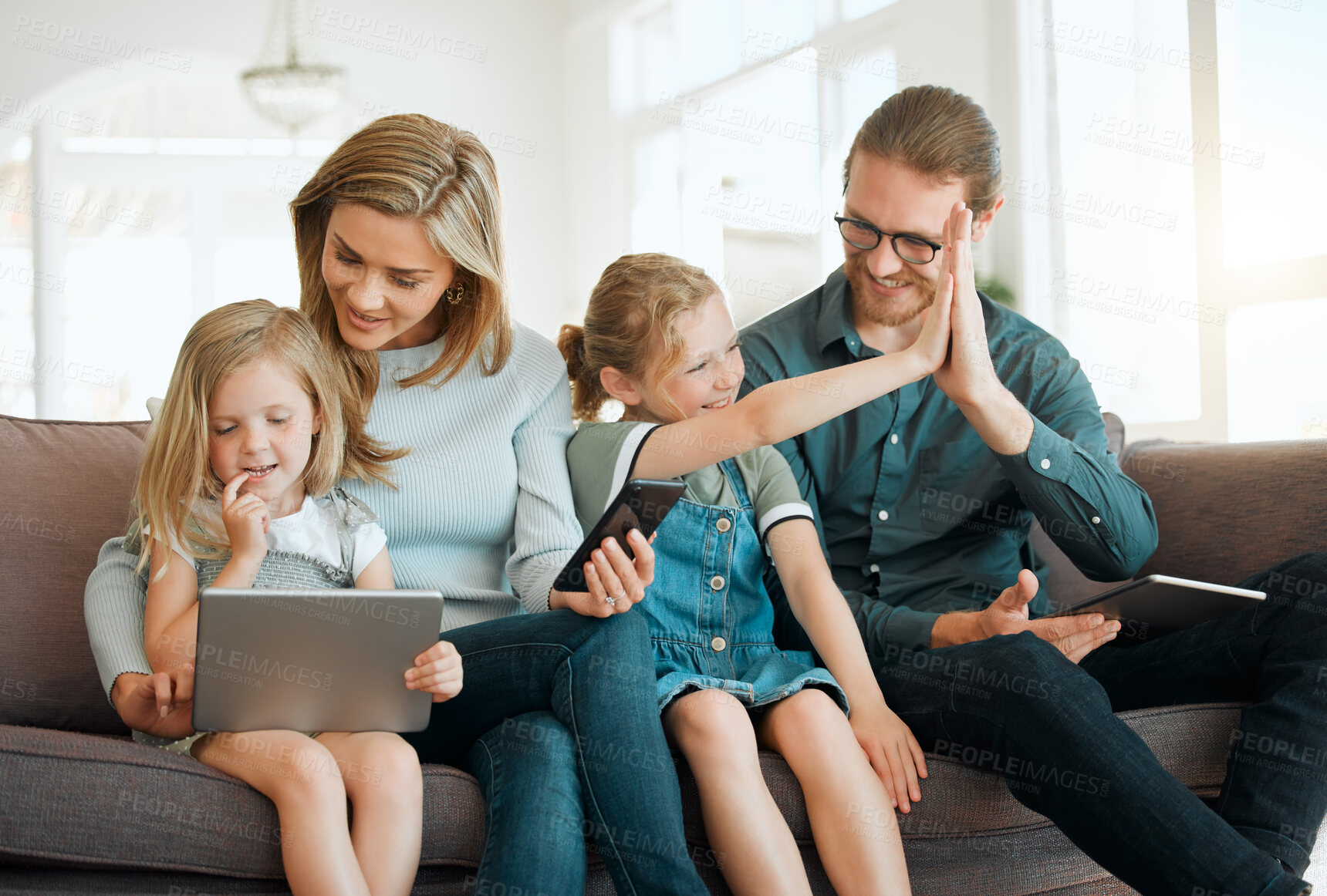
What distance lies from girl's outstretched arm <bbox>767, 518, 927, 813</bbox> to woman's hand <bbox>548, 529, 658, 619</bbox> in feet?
0.95

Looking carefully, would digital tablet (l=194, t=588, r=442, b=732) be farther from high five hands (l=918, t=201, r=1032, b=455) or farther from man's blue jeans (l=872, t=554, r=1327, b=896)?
high five hands (l=918, t=201, r=1032, b=455)

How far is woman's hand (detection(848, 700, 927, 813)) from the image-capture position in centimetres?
128

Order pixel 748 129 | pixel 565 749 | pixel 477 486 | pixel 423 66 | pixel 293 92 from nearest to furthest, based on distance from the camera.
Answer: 1. pixel 565 749
2. pixel 477 486
3. pixel 293 92
4. pixel 748 129
5. pixel 423 66

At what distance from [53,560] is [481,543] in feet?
2.05

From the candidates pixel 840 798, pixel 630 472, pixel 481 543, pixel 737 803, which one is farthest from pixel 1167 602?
pixel 481 543

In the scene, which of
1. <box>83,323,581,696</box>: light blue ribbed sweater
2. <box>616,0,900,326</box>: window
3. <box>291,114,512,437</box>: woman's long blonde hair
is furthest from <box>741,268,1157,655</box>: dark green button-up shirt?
<box>616,0,900,326</box>: window

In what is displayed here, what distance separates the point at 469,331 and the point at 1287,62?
271 cm

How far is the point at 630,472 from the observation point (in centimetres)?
154

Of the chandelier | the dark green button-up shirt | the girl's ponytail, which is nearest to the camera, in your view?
the dark green button-up shirt

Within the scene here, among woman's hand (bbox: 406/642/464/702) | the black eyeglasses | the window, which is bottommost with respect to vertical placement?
woman's hand (bbox: 406/642/464/702)

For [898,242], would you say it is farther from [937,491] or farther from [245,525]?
[245,525]

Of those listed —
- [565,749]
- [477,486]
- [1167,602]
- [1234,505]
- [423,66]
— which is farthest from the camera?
[423,66]

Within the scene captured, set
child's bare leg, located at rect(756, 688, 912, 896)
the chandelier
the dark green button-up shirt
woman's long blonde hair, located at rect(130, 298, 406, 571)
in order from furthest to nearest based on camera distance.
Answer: the chandelier < the dark green button-up shirt < woman's long blonde hair, located at rect(130, 298, 406, 571) < child's bare leg, located at rect(756, 688, 912, 896)

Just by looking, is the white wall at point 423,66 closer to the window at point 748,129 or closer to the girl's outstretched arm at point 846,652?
the window at point 748,129
